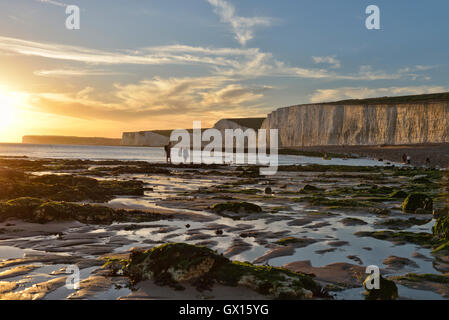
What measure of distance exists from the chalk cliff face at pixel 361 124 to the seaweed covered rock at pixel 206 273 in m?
103

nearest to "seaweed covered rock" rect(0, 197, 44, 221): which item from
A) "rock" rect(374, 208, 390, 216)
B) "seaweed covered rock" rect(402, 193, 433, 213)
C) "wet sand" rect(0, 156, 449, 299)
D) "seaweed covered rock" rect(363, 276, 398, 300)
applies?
"wet sand" rect(0, 156, 449, 299)

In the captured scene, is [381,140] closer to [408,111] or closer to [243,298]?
[408,111]

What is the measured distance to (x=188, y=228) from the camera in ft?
32.8

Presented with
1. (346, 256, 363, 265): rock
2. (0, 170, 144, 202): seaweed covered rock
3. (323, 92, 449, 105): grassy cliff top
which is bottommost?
(346, 256, 363, 265): rock

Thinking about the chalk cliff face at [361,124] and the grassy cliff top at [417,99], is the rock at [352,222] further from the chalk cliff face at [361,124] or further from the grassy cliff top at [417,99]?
the grassy cliff top at [417,99]

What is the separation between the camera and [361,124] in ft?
362

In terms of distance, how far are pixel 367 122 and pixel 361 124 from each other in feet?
6.39

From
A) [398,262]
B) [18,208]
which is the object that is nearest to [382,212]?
[398,262]

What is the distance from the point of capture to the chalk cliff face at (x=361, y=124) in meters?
94.4

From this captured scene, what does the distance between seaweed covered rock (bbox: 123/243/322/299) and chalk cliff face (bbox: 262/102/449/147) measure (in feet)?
337

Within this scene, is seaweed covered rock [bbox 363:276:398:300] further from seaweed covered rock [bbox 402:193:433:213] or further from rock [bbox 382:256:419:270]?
seaweed covered rock [bbox 402:193:433:213]

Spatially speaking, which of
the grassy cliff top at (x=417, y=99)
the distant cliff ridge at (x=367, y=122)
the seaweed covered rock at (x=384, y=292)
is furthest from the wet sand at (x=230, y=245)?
the grassy cliff top at (x=417, y=99)

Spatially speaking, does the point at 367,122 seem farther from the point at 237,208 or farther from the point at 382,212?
the point at 237,208

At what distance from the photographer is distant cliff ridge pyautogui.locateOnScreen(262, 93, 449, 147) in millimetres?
94625
